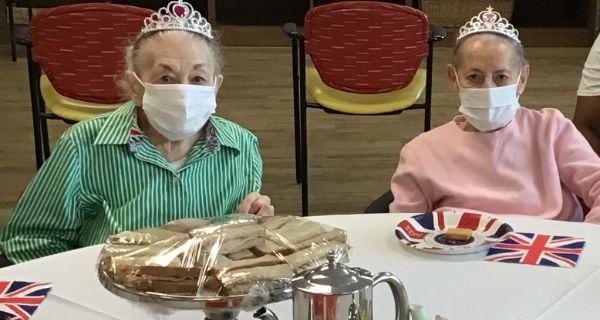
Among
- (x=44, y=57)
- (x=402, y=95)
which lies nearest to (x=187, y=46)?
(x=44, y=57)

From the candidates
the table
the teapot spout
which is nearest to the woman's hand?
the table

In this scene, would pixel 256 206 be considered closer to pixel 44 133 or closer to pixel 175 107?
pixel 175 107

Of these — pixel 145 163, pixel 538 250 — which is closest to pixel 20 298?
pixel 145 163

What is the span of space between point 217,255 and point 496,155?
3.77 feet

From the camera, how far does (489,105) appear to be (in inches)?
85.9

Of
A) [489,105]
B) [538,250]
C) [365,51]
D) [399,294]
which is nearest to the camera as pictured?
[399,294]

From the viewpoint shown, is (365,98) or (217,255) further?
(365,98)

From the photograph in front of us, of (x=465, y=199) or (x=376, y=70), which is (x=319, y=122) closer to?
(x=376, y=70)

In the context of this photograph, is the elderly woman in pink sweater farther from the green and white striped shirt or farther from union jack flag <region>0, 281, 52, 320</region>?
union jack flag <region>0, 281, 52, 320</region>

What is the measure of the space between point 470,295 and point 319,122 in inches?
146

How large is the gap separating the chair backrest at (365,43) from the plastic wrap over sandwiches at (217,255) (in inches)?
87.9

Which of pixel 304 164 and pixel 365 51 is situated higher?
pixel 365 51

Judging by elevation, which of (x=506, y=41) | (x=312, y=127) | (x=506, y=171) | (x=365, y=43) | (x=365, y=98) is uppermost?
(x=506, y=41)

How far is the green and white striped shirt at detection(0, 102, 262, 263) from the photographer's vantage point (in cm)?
190
